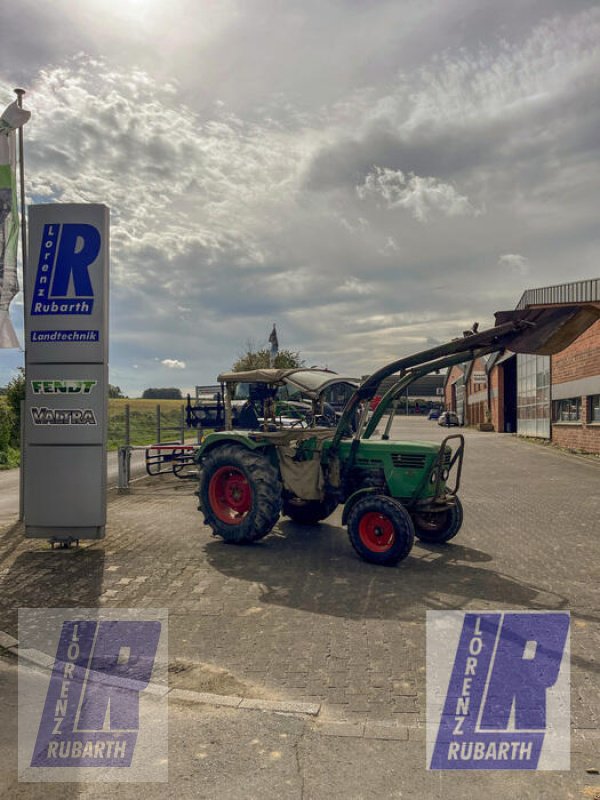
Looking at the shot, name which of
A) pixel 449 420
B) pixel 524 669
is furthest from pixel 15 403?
pixel 449 420

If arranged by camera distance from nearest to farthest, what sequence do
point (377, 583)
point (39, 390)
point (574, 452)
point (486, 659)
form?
point (486, 659) < point (377, 583) < point (39, 390) < point (574, 452)

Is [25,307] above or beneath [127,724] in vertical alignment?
above

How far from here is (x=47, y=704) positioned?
4090 mm

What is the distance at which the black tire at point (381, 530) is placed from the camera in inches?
278

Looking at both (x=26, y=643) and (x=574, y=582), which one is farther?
(x=574, y=582)

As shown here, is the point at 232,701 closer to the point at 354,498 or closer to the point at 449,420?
the point at 354,498

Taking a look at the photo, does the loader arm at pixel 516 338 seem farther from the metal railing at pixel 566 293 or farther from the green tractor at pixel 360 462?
the metal railing at pixel 566 293

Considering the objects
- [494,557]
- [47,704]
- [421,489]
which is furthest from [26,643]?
[494,557]

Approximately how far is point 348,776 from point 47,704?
2.13m

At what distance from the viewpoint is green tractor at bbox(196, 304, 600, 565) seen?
685cm

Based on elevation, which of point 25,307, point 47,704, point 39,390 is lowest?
point 47,704

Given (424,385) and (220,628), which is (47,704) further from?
(424,385)

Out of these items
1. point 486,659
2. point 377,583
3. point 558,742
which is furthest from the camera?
point 377,583

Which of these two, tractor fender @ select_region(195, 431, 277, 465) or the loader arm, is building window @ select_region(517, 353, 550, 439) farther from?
the loader arm
